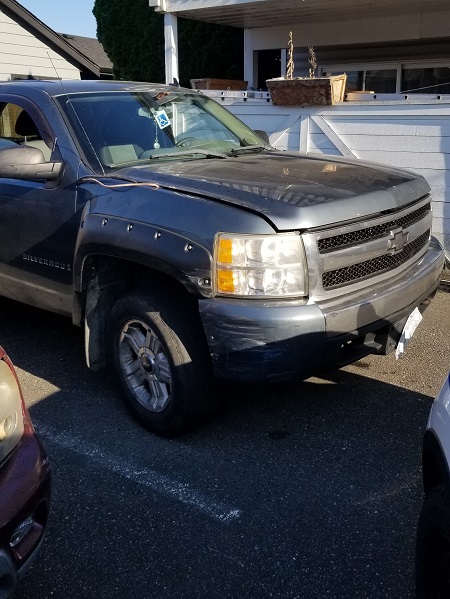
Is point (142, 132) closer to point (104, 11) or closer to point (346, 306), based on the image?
point (346, 306)

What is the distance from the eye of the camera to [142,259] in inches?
140

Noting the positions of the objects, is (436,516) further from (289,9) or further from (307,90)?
(289,9)

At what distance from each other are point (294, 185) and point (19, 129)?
227 cm

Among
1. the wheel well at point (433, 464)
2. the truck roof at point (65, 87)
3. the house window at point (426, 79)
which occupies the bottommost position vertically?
the wheel well at point (433, 464)

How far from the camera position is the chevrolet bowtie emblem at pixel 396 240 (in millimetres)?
3764

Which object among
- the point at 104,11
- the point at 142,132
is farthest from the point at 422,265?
the point at 104,11

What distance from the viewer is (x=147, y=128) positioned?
4.48 metres

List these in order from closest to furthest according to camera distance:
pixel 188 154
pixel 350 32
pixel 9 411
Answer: pixel 9 411 → pixel 188 154 → pixel 350 32

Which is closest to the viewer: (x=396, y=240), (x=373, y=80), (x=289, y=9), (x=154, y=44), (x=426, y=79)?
(x=396, y=240)

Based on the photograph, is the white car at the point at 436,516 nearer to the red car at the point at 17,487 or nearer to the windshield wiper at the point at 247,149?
the red car at the point at 17,487

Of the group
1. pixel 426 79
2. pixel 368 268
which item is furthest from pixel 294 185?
pixel 426 79

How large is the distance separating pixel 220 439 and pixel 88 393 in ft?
3.64

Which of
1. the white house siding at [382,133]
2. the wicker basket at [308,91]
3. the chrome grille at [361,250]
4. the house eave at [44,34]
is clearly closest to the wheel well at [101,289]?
the chrome grille at [361,250]

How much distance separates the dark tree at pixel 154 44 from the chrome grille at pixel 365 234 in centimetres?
896
